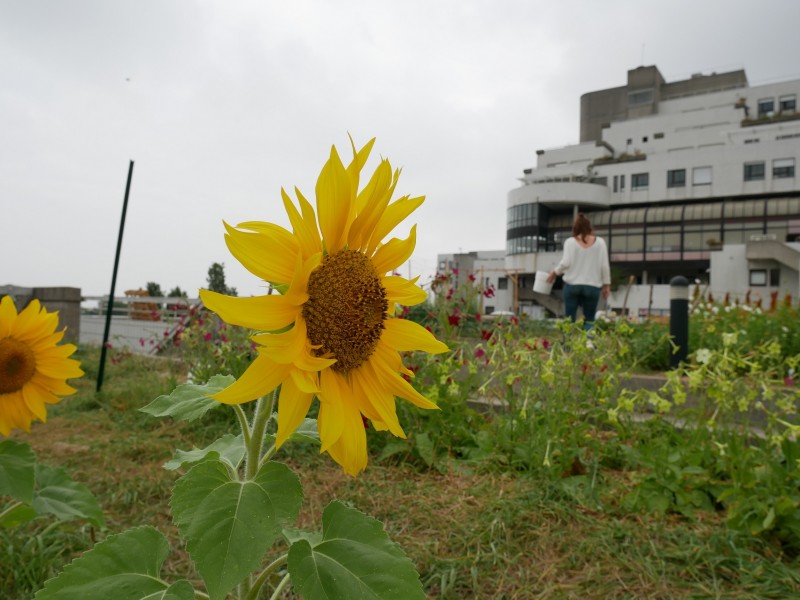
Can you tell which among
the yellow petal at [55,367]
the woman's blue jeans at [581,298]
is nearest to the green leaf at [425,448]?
the yellow petal at [55,367]

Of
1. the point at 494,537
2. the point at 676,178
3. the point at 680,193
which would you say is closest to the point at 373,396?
the point at 494,537

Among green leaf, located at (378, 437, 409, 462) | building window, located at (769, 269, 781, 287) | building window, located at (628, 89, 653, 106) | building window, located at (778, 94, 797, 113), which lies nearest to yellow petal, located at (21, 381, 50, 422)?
green leaf, located at (378, 437, 409, 462)

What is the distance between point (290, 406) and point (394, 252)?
359mm

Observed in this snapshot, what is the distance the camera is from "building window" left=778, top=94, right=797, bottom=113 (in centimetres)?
5400

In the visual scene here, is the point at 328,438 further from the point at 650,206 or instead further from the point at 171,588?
the point at 650,206

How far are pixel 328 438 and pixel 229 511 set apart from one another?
0.19 metres

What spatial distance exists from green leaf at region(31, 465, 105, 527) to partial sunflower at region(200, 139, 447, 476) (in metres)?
1.49

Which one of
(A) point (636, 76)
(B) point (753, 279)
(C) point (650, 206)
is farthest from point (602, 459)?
(A) point (636, 76)

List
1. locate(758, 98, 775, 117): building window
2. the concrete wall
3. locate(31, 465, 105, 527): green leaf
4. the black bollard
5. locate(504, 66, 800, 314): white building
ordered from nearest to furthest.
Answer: locate(31, 465, 105, 527): green leaf → the black bollard → the concrete wall → locate(504, 66, 800, 314): white building → locate(758, 98, 775, 117): building window

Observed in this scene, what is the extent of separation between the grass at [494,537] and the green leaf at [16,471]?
0.56 meters

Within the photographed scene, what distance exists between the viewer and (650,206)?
53.0 metres

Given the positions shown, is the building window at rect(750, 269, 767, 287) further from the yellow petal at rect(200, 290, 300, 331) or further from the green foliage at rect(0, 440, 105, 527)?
the yellow petal at rect(200, 290, 300, 331)

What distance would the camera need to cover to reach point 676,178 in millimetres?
51312

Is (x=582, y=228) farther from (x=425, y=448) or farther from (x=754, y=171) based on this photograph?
(x=754, y=171)
